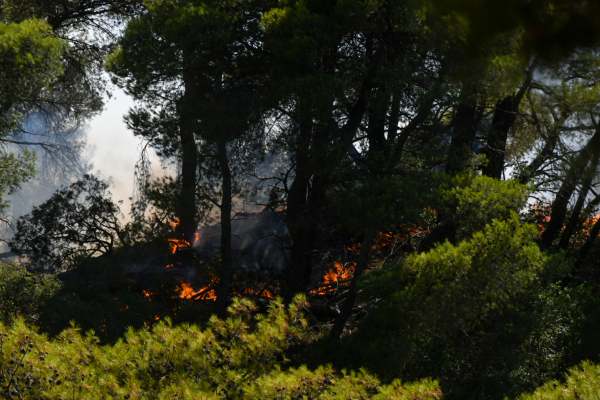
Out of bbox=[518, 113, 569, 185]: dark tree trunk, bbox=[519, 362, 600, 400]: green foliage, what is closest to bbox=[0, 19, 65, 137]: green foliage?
bbox=[519, 362, 600, 400]: green foliage

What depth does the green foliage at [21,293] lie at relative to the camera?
5.92 m

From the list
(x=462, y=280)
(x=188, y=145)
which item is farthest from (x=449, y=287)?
(x=188, y=145)

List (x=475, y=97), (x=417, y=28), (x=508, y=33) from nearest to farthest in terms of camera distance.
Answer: (x=508, y=33) < (x=417, y=28) < (x=475, y=97)

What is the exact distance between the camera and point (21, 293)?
6.12 m

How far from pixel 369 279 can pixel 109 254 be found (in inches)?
325

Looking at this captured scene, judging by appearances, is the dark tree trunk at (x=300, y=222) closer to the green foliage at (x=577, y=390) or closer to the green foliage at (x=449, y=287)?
the green foliage at (x=449, y=287)

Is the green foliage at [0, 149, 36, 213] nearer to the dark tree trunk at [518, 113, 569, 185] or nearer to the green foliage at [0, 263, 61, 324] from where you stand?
the green foliage at [0, 263, 61, 324]

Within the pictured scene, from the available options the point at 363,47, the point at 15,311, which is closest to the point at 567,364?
the point at 363,47

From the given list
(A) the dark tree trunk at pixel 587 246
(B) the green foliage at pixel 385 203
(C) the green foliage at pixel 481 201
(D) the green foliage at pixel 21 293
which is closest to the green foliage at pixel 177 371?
(B) the green foliage at pixel 385 203

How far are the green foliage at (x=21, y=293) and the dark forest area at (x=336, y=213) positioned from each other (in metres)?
→ 0.02

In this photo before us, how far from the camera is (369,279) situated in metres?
4.53

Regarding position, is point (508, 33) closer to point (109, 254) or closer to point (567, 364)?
point (567, 364)

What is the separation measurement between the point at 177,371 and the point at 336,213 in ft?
15.8

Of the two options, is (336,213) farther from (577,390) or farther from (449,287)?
(577,390)
